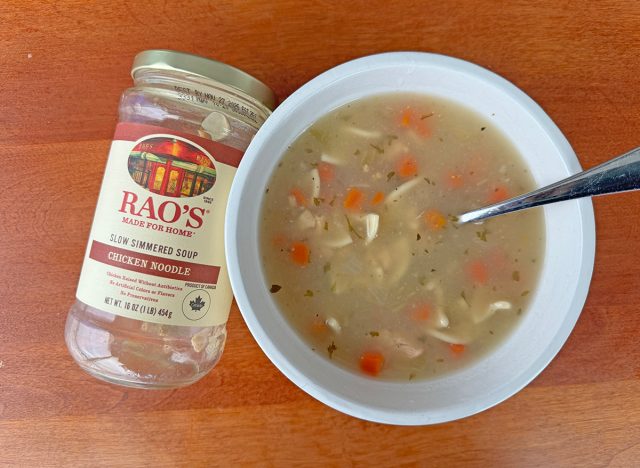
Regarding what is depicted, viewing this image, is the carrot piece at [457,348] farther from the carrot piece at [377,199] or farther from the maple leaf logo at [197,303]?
the maple leaf logo at [197,303]

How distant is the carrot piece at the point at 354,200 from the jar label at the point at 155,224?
0.93 feet

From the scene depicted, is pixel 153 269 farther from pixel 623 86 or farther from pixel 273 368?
pixel 623 86

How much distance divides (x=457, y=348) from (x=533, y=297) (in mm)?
217

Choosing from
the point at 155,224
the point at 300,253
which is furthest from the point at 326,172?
the point at 155,224

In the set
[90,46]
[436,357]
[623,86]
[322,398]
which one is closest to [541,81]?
[623,86]

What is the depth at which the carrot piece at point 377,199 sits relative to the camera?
1.15m

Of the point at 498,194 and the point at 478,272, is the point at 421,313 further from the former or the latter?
the point at 498,194

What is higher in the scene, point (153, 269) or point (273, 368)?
point (153, 269)

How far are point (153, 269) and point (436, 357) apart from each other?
68cm

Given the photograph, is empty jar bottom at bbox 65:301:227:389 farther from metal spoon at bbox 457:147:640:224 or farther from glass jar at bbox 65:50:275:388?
metal spoon at bbox 457:147:640:224

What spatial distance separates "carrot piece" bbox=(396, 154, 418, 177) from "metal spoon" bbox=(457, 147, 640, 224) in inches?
6.0

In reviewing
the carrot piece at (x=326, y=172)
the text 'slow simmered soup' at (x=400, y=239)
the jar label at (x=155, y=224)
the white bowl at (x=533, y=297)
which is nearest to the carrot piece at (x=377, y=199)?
the text 'slow simmered soup' at (x=400, y=239)

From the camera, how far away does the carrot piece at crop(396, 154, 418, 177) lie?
3.79ft

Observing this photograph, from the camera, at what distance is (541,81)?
126 centimetres
